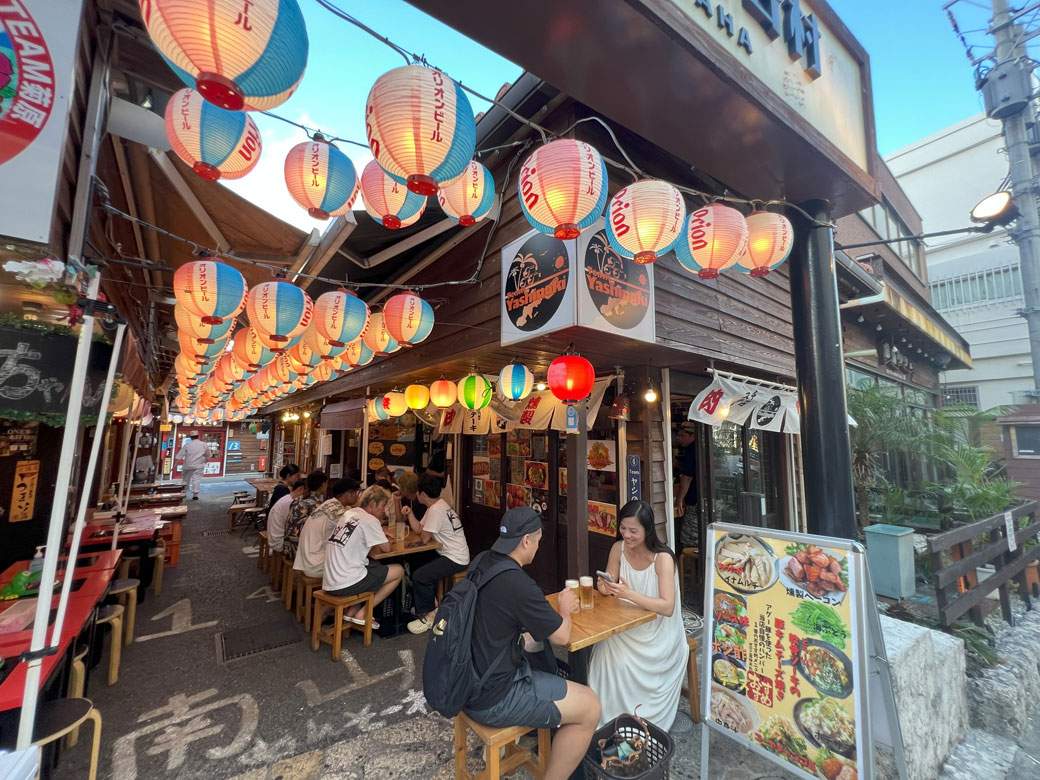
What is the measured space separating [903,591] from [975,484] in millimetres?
3329

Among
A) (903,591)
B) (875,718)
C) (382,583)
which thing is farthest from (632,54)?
(903,591)

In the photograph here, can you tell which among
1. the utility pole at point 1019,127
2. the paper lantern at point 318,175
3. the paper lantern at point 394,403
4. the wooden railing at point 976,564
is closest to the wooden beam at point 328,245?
the paper lantern at point 318,175

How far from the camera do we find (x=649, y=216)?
3.30m

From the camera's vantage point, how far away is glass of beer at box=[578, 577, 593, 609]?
3718 millimetres

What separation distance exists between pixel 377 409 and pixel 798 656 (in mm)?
8422

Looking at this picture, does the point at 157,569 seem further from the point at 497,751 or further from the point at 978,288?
the point at 978,288

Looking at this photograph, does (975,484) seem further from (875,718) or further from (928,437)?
(875,718)

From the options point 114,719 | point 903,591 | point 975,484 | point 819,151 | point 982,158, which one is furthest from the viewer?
point 982,158

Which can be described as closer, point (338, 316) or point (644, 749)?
point (644, 749)

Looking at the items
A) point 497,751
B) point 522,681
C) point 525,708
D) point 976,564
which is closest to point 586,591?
point 522,681

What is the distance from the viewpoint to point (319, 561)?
577 cm

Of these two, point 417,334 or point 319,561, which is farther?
A: point 319,561

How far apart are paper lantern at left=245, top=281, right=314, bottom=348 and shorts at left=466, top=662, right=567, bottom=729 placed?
4095mm

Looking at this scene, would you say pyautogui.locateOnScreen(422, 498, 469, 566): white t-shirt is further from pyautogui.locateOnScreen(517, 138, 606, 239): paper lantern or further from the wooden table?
pyautogui.locateOnScreen(517, 138, 606, 239): paper lantern
